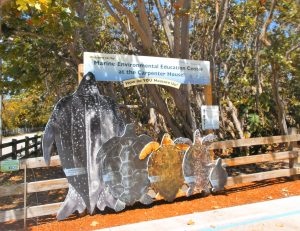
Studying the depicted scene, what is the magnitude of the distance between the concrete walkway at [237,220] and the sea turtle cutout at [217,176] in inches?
37.8

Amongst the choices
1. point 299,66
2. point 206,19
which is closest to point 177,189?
point 299,66

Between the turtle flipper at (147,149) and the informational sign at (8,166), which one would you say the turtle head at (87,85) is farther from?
the informational sign at (8,166)

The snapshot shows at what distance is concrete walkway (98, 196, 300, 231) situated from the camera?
6.45m

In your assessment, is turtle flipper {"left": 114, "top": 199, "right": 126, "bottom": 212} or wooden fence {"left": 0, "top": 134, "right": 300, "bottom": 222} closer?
wooden fence {"left": 0, "top": 134, "right": 300, "bottom": 222}

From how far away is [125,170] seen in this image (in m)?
7.41

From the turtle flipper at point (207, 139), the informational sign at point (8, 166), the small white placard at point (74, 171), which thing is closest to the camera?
the informational sign at point (8, 166)

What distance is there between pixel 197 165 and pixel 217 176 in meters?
0.61

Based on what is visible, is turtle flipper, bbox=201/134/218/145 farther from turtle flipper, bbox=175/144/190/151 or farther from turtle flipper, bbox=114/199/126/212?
turtle flipper, bbox=114/199/126/212

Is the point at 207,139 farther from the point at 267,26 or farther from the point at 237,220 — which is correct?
the point at 267,26

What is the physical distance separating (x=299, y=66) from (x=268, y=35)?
1815 mm

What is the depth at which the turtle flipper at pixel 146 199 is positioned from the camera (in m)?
7.57

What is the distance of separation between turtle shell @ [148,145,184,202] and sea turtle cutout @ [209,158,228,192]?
0.80 m

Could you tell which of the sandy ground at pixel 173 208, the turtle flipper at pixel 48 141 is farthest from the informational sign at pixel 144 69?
the sandy ground at pixel 173 208

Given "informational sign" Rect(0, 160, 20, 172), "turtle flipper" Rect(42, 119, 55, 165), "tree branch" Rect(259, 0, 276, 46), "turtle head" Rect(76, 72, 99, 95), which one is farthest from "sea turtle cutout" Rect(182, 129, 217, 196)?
"informational sign" Rect(0, 160, 20, 172)
